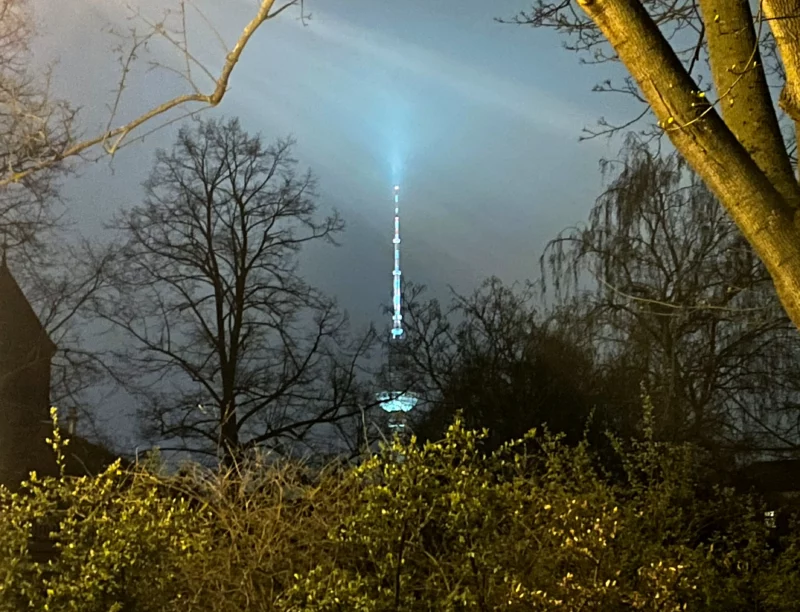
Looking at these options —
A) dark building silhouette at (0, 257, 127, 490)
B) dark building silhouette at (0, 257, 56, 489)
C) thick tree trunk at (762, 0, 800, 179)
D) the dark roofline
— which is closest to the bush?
dark building silhouette at (0, 257, 127, 490)

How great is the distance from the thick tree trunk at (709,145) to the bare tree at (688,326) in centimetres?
653

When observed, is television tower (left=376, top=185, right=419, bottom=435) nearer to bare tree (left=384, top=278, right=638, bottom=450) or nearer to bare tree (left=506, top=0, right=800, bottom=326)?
bare tree (left=384, top=278, right=638, bottom=450)

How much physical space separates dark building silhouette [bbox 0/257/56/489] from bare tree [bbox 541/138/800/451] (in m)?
6.32

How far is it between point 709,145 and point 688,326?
24.8 ft

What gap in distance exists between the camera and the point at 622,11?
137 inches

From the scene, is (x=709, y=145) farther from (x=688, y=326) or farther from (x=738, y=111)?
(x=688, y=326)

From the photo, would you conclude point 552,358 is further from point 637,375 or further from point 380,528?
point 380,528

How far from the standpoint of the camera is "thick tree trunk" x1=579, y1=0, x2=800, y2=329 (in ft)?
10.8

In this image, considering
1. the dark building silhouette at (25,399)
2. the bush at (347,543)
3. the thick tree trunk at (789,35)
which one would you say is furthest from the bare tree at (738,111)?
the dark building silhouette at (25,399)

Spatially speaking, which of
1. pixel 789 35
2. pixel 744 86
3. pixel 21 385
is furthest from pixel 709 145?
pixel 21 385

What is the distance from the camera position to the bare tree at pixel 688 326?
399 inches

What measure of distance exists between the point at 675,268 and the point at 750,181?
792cm

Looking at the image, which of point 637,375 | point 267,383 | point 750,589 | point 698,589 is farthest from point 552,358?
point 698,589

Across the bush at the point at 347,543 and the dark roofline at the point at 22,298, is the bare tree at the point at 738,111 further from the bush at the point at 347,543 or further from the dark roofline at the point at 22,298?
the dark roofline at the point at 22,298
